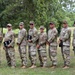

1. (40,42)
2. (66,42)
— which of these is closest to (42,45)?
(40,42)

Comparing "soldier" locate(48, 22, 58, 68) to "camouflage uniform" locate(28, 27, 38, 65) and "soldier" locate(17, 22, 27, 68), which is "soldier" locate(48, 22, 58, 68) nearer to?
"camouflage uniform" locate(28, 27, 38, 65)

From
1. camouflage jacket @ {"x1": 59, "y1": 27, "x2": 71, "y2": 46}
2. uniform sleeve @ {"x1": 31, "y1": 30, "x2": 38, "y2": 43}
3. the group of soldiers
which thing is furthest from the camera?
uniform sleeve @ {"x1": 31, "y1": 30, "x2": 38, "y2": 43}

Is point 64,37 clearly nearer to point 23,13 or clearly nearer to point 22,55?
point 22,55

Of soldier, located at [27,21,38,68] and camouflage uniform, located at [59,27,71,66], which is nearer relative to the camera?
camouflage uniform, located at [59,27,71,66]

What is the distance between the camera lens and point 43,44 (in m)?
11.7

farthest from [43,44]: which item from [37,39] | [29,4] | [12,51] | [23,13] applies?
[23,13]

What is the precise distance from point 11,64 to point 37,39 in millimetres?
1498

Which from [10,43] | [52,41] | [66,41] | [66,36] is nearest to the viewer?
[66,36]

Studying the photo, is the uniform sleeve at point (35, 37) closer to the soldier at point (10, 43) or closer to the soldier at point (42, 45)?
the soldier at point (42, 45)

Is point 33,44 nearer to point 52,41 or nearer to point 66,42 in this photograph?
point 52,41

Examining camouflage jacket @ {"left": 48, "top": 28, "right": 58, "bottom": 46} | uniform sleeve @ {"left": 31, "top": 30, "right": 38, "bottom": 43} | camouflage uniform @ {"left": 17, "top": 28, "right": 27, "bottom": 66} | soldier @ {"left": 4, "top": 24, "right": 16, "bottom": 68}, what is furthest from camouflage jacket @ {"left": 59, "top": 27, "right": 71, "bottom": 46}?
soldier @ {"left": 4, "top": 24, "right": 16, "bottom": 68}

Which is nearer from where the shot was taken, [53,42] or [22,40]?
[53,42]

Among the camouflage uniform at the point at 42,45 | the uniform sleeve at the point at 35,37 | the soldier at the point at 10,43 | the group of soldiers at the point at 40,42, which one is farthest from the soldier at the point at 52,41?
the soldier at the point at 10,43

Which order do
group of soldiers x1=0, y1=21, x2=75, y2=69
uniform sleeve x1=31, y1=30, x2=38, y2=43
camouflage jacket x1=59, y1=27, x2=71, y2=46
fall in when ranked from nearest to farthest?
1. camouflage jacket x1=59, y1=27, x2=71, y2=46
2. group of soldiers x1=0, y1=21, x2=75, y2=69
3. uniform sleeve x1=31, y1=30, x2=38, y2=43
